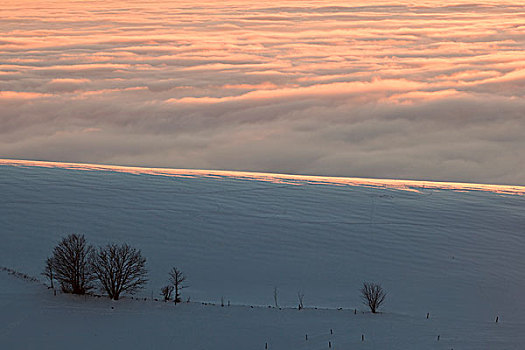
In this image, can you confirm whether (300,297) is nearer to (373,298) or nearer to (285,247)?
(373,298)

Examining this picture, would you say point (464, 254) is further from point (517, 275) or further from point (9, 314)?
point (9, 314)

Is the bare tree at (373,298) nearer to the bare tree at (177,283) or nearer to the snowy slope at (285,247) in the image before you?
the snowy slope at (285,247)

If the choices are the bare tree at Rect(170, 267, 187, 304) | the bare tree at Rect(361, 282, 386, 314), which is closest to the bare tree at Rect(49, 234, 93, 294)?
the bare tree at Rect(170, 267, 187, 304)

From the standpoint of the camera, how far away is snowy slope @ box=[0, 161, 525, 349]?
135 feet

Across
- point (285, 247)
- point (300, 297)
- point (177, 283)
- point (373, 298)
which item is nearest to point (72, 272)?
point (177, 283)

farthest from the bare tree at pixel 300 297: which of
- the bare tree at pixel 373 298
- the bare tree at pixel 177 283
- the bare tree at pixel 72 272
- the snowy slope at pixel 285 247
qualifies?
the bare tree at pixel 72 272

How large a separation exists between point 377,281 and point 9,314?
1137 inches

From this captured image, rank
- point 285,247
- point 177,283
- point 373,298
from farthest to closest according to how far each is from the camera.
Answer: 1. point 285,247
2. point 177,283
3. point 373,298

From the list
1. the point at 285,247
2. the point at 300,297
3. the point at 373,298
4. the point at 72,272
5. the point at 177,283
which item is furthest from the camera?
the point at 285,247

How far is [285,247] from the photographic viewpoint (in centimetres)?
6303

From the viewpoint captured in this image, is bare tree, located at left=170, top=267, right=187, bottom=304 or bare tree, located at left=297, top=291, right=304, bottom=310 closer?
bare tree, located at left=170, top=267, right=187, bottom=304

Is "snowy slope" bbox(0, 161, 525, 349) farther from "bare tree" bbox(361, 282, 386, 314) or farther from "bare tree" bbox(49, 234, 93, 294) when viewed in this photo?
"bare tree" bbox(49, 234, 93, 294)

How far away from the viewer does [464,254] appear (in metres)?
62.4

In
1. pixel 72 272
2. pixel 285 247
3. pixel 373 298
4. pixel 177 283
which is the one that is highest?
pixel 285 247
